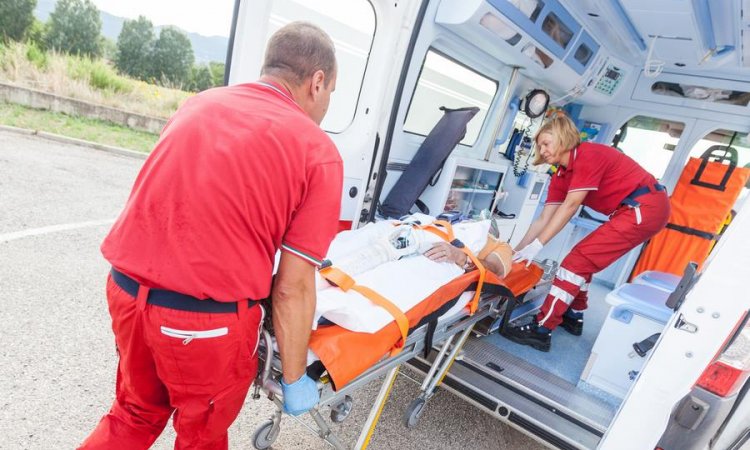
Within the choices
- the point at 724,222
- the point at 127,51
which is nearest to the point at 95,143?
the point at 724,222

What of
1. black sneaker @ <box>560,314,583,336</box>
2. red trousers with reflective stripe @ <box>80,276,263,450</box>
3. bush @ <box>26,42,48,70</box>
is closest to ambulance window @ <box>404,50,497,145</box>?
black sneaker @ <box>560,314,583,336</box>

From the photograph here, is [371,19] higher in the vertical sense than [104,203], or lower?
higher

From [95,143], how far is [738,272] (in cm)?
898

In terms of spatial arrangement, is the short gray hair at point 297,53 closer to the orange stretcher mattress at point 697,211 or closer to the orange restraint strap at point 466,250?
the orange restraint strap at point 466,250

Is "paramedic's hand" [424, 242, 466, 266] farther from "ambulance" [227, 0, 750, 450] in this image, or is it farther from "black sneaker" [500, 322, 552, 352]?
"black sneaker" [500, 322, 552, 352]

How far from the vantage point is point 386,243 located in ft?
6.97

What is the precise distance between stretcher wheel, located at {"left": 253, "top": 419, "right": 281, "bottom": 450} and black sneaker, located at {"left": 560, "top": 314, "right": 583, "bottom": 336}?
2.58m

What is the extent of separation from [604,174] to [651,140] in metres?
3.04

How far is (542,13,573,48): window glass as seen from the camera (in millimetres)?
3557

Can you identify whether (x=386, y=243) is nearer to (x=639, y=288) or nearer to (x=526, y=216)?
(x=639, y=288)

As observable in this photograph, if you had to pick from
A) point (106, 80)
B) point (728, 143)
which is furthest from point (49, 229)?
point (106, 80)

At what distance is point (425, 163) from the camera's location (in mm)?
3697

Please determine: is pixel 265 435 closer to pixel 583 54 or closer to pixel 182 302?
pixel 182 302

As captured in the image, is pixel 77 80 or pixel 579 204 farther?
pixel 77 80
